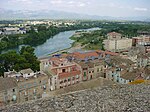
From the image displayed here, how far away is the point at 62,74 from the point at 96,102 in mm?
5224

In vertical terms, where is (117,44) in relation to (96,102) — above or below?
below

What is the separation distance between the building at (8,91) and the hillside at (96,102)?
3.40 metres

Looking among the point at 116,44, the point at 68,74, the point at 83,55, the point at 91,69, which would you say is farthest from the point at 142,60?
the point at 116,44

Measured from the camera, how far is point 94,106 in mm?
3320

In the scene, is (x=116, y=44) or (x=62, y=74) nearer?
(x=62, y=74)

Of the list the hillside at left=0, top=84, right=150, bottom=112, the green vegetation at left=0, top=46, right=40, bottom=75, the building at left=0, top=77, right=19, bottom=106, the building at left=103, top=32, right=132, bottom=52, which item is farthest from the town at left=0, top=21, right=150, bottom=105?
the building at left=103, top=32, right=132, bottom=52

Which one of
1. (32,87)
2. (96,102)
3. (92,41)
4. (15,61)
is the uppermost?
(96,102)

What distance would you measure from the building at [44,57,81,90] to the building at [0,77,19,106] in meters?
1.60

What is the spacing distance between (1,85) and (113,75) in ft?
14.9

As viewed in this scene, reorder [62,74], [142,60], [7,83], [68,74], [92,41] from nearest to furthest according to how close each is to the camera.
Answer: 1. [7,83]
2. [62,74]
3. [68,74]
4. [142,60]
5. [92,41]

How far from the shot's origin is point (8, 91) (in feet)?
21.9

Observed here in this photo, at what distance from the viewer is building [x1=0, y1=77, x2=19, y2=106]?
659 centimetres

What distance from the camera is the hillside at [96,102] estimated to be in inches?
127

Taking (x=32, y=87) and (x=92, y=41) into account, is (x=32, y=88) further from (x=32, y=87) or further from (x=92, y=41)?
(x=92, y=41)
